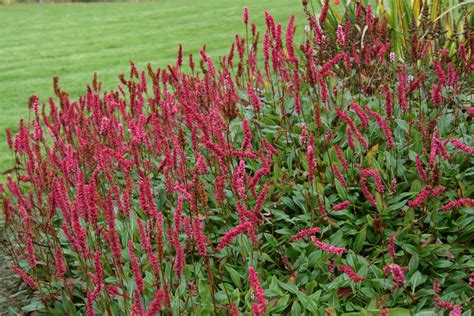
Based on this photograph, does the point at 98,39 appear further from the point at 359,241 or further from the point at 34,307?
the point at 359,241

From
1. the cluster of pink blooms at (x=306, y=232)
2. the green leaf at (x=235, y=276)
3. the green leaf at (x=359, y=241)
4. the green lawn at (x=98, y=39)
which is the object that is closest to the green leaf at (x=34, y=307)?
the green leaf at (x=235, y=276)

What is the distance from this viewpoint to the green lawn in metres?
9.45

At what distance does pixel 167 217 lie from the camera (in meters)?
3.40

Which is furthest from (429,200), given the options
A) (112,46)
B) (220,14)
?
(220,14)

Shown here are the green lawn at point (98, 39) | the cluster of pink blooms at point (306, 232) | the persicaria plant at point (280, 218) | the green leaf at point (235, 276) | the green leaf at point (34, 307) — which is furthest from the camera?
the green lawn at point (98, 39)

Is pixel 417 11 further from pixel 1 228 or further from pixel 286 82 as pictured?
pixel 1 228

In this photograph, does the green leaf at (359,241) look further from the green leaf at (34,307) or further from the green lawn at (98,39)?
the green lawn at (98,39)

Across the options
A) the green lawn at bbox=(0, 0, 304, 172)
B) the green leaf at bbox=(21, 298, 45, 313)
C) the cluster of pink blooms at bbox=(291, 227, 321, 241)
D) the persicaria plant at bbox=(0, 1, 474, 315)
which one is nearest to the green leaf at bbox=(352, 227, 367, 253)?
the persicaria plant at bbox=(0, 1, 474, 315)

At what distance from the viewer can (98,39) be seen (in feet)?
45.0

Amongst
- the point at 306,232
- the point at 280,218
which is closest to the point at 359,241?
the point at 280,218

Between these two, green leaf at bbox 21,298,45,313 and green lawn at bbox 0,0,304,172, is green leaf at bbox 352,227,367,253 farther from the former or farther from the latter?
green lawn at bbox 0,0,304,172

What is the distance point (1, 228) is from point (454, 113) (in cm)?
316

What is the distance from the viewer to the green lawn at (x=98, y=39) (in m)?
9.45

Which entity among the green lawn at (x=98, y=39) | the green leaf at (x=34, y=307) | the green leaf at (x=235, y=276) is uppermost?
the green lawn at (x=98, y=39)
